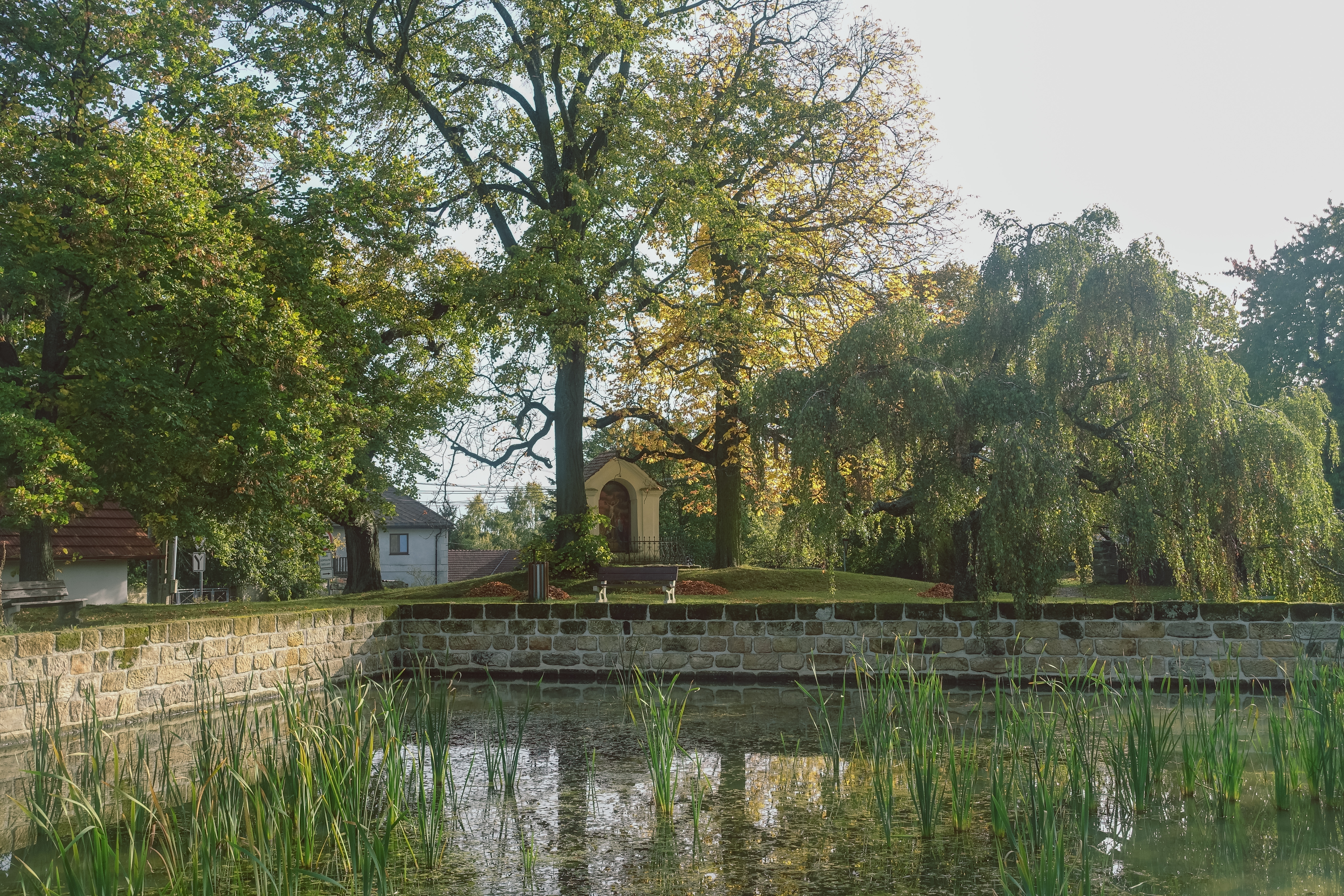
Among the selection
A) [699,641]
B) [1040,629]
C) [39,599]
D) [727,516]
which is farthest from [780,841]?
[727,516]

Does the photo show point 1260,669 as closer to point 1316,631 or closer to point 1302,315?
point 1316,631

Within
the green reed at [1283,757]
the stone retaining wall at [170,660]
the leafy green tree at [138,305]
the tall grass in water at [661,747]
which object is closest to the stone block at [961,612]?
the green reed at [1283,757]

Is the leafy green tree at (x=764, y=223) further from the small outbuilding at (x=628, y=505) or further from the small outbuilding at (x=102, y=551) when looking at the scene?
the small outbuilding at (x=102, y=551)

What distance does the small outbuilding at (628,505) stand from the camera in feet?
84.1

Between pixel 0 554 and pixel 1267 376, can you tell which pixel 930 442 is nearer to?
pixel 0 554

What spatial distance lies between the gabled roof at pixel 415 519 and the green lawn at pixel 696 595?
24.0 metres

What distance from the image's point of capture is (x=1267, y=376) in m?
29.1

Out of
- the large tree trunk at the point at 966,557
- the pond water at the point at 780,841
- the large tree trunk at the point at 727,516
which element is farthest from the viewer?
the large tree trunk at the point at 727,516

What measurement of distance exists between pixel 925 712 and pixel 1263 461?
7.09 m

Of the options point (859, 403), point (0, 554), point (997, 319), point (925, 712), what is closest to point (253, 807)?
point (925, 712)

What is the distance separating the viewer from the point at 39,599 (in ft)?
35.5

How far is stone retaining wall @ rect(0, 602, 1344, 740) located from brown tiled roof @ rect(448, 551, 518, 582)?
3738 cm

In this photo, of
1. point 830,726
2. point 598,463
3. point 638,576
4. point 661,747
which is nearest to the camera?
point 661,747

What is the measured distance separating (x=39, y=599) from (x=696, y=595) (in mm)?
10243
